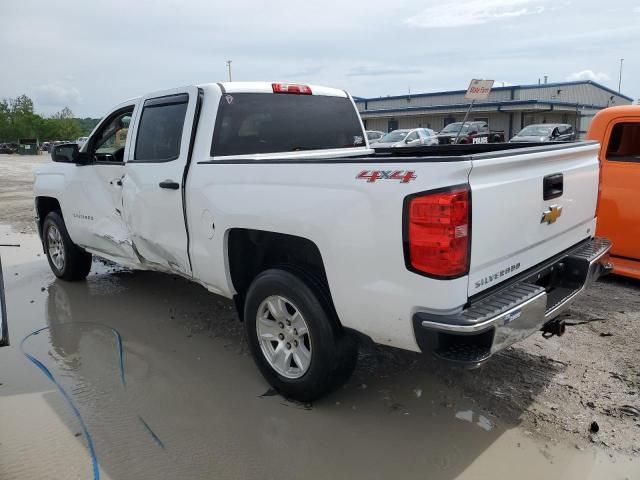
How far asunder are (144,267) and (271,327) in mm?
1972

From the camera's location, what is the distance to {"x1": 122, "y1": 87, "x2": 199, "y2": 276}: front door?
13.2ft

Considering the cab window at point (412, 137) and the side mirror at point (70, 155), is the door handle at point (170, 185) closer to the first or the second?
the side mirror at point (70, 155)

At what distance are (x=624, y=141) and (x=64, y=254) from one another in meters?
6.30

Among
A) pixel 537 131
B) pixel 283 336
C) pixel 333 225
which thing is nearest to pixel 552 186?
pixel 333 225

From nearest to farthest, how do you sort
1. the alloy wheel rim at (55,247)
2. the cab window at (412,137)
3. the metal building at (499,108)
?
the alloy wheel rim at (55,247)
the cab window at (412,137)
the metal building at (499,108)

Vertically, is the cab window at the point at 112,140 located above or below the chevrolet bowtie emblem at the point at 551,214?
above

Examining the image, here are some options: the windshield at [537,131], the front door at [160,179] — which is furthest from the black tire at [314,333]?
the windshield at [537,131]

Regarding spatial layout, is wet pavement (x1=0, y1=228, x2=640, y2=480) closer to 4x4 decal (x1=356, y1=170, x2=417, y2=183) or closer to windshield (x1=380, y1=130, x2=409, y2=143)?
4x4 decal (x1=356, y1=170, x2=417, y2=183)

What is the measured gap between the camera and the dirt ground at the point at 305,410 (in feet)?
9.32

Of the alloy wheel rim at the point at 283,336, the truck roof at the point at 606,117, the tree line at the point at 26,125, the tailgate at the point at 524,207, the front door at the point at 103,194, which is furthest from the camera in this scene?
the tree line at the point at 26,125

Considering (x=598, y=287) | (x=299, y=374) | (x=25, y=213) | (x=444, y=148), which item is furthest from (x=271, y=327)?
(x=25, y=213)

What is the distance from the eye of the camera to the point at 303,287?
3125 mm

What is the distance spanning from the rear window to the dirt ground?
1.66 m

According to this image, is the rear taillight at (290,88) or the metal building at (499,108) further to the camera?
the metal building at (499,108)
